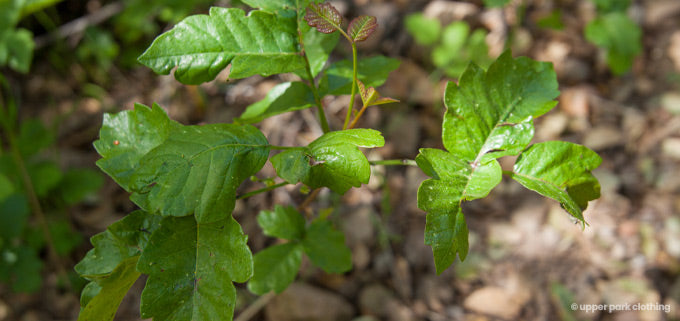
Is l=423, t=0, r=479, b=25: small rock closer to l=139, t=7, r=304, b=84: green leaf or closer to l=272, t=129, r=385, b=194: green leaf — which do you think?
l=139, t=7, r=304, b=84: green leaf

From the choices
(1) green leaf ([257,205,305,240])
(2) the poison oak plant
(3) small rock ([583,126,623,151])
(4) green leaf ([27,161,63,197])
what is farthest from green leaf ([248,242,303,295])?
(3) small rock ([583,126,623,151])

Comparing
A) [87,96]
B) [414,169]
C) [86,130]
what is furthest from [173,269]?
[87,96]

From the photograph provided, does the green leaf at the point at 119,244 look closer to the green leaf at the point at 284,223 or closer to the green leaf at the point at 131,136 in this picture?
the green leaf at the point at 131,136

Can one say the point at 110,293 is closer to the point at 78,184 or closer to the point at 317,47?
the point at 317,47

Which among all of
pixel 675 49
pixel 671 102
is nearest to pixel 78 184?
pixel 671 102

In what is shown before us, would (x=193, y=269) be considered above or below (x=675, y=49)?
above

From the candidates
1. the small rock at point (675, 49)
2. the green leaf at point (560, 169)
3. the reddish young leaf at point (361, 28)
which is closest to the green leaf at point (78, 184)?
the reddish young leaf at point (361, 28)

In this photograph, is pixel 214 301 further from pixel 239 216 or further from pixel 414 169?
pixel 414 169
